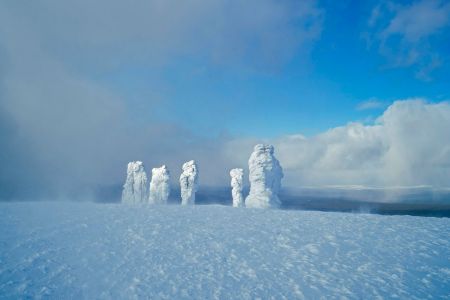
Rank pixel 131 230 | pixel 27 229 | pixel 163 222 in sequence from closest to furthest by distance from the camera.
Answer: pixel 27 229
pixel 131 230
pixel 163 222

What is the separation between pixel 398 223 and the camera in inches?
878

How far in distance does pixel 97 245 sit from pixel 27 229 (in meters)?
5.53

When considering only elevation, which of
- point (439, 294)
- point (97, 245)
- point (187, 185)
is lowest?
point (439, 294)

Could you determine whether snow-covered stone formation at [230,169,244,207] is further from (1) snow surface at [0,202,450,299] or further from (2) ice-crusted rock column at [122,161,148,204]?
(1) snow surface at [0,202,450,299]

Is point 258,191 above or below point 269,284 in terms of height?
above

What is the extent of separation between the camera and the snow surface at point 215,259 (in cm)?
1013

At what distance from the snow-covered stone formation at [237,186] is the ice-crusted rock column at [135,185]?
22.6 m

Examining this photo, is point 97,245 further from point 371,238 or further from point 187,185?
point 187,185

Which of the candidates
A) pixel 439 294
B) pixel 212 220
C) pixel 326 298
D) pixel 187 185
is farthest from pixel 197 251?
pixel 187 185

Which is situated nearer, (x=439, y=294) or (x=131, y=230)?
(x=439, y=294)

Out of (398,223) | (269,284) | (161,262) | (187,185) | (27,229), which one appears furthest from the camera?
(187,185)

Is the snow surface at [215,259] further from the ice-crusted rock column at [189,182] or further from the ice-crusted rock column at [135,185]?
the ice-crusted rock column at [135,185]

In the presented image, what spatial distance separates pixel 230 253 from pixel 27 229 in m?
11.9

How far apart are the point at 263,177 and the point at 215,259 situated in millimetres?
39982
